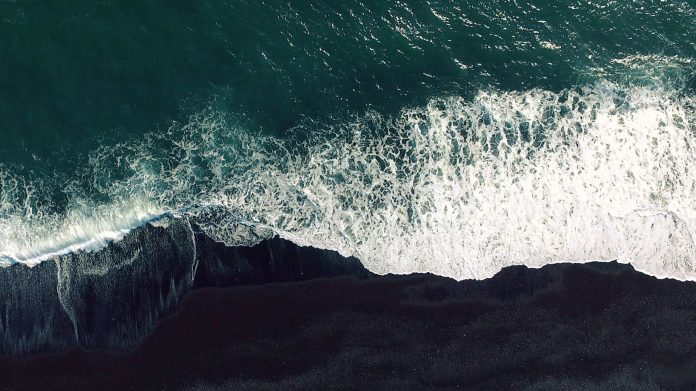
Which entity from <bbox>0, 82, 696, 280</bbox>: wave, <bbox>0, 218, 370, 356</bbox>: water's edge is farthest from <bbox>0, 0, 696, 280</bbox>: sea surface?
<bbox>0, 218, 370, 356</bbox>: water's edge

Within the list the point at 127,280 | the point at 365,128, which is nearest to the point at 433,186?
the point at 365,128

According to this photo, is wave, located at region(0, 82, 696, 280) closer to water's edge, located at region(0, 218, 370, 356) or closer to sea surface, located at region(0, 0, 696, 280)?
sea surface, located at region(0, 0, 696, 280)

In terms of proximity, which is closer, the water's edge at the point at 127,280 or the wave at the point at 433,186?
the water's edge at the point at 127,280

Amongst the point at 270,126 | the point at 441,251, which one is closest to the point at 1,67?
the point at 270,126

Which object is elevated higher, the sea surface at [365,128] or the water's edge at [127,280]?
the sea surface at [365,128]

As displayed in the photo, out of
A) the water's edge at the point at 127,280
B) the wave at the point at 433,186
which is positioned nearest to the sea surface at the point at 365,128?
the wave at the point at 433,186

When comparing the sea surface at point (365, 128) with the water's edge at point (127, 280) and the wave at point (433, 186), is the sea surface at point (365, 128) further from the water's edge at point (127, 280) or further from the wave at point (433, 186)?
the water's edge at point (127, 280)
